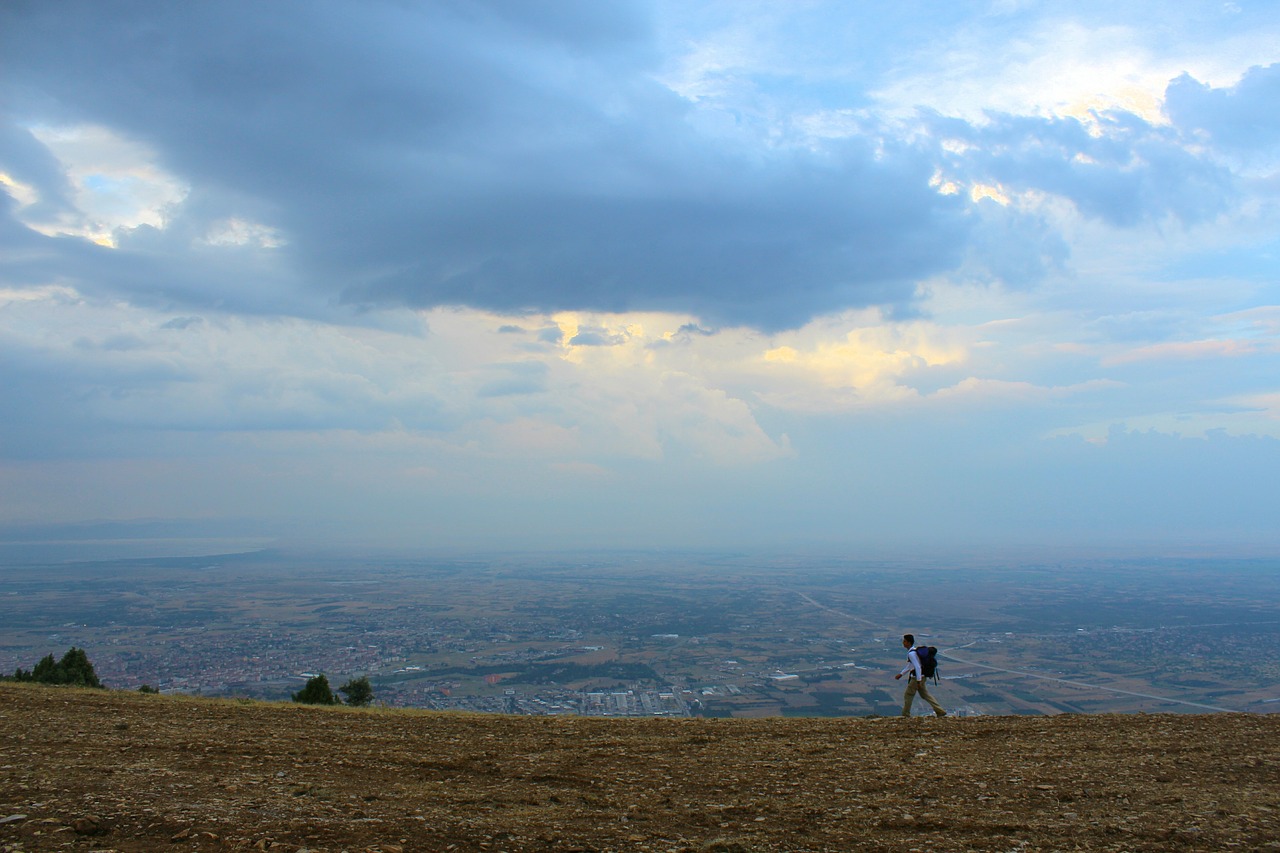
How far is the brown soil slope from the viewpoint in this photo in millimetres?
6898

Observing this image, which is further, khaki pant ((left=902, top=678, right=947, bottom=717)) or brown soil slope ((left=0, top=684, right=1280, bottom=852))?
khaki pant ((left=902, top=678, right=947, bottom=717))

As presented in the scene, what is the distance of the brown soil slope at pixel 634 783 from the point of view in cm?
690

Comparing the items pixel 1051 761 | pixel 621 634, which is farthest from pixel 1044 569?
pixel 1051 761

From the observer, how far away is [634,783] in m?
9.08

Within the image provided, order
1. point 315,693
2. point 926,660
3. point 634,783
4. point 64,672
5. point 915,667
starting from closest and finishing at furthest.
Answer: point 634,783 → point 915,667 → point 926,660 → point 315,693 → point 64,672

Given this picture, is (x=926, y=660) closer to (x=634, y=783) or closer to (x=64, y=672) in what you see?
(x=634, y=783)

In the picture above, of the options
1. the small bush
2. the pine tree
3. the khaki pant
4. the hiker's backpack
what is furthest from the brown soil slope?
the pine tree

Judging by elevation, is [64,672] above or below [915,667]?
below

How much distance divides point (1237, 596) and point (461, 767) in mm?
113207

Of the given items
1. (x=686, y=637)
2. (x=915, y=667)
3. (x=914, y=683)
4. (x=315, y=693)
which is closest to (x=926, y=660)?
(x=915, y=667)

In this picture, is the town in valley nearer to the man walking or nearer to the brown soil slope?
the brown soil slope

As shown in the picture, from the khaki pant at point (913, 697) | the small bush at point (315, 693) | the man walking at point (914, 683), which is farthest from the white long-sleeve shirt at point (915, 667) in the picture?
the small bush at point (315, 693)

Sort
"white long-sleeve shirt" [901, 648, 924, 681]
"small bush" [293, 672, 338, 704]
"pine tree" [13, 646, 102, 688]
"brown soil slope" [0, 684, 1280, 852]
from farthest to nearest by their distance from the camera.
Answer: "pine tree" [13, 646, 102, 688] < "small bush" [293, 672, 338, 704] < "white long-sleeve shirt" [901, 648, 924, 681] < "brown soil slope" [0, 684, 1280, 852]

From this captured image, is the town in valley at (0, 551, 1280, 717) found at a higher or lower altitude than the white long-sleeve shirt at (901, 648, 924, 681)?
lower
